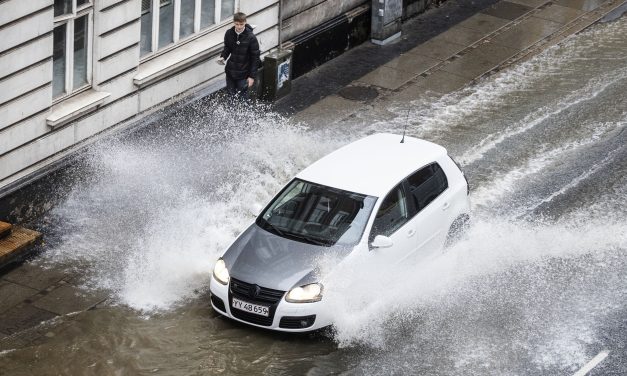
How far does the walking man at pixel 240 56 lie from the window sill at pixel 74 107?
238 centimetres

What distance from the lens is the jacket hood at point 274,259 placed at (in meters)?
13.9

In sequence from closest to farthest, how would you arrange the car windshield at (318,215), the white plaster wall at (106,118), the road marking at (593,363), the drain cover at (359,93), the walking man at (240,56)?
the road marking at (593,363)
the car windshield at (318,215)
the white plaster wall at (106,118)
the walking man at (240,56)
the drain cover at (359,93)

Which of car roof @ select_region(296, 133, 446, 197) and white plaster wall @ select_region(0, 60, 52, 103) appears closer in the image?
car roof @ select_region(296, 133, 446, 197)

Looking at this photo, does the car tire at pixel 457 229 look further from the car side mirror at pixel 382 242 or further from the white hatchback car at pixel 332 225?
the car side mirror at pixel 382 242

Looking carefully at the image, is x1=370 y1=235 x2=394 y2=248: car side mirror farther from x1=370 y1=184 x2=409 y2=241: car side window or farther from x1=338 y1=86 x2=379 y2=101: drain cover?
x1=338 y1=86 x2=379 y2=101: drain cover

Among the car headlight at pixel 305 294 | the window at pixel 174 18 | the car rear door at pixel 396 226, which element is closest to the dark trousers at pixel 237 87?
the window at pixel 174 18

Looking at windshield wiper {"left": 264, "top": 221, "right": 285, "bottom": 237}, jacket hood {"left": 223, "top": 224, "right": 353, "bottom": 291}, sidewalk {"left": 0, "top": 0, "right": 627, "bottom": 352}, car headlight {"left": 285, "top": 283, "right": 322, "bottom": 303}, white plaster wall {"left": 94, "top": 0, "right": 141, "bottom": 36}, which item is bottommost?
sidewalk {"left": 0, "top": 0, "right": 627, "bottom": 352}

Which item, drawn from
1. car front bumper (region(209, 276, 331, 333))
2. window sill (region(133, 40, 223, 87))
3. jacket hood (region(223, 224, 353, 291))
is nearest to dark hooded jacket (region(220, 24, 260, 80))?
window sill (region(133, 40, 223, 87))

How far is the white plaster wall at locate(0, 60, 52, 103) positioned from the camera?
628 inches

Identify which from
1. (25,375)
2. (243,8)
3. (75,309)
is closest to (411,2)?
(243,8)

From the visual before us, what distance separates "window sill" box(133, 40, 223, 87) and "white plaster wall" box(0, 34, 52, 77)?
2126 mm

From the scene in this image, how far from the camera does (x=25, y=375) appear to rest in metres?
13.2

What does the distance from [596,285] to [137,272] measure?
224 inches

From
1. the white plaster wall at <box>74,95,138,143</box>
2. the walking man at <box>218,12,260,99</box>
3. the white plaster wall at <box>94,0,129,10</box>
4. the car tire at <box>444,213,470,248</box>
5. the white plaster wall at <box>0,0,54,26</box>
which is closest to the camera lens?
the white plaster wall at <box>0,0,54,26</box>
